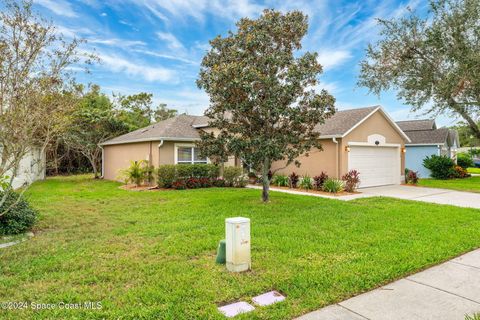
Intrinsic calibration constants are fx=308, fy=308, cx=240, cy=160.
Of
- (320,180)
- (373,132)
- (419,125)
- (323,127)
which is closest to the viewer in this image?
(320,180)

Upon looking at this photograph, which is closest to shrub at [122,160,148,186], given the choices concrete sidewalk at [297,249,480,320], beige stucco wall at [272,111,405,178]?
beige stucco wall at [272,111,405,178]

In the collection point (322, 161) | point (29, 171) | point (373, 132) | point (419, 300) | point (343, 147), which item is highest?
point (373, 132)

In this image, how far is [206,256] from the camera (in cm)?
530

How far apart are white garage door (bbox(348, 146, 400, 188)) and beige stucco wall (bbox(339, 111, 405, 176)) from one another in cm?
44

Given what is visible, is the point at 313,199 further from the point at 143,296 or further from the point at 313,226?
the point at 143,296

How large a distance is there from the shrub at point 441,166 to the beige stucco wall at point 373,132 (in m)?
4.40

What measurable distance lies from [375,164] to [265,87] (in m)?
10.3

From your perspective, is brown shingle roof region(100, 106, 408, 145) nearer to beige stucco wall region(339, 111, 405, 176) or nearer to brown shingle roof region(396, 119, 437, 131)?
beige stucco wall region(339, 111, 405, 176)

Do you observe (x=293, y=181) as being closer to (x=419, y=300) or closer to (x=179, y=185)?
(x=179, y=185)

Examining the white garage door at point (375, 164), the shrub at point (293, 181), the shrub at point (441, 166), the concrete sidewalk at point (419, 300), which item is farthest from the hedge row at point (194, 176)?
the shrub at point (441, 166)

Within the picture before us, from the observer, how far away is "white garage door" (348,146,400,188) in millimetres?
15703

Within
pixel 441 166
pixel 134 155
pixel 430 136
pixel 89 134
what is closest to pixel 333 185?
pixel 134 155

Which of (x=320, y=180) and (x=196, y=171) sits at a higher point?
(x=196, y=171)

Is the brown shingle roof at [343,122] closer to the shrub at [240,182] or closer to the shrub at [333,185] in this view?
the shrub at [333,185]
